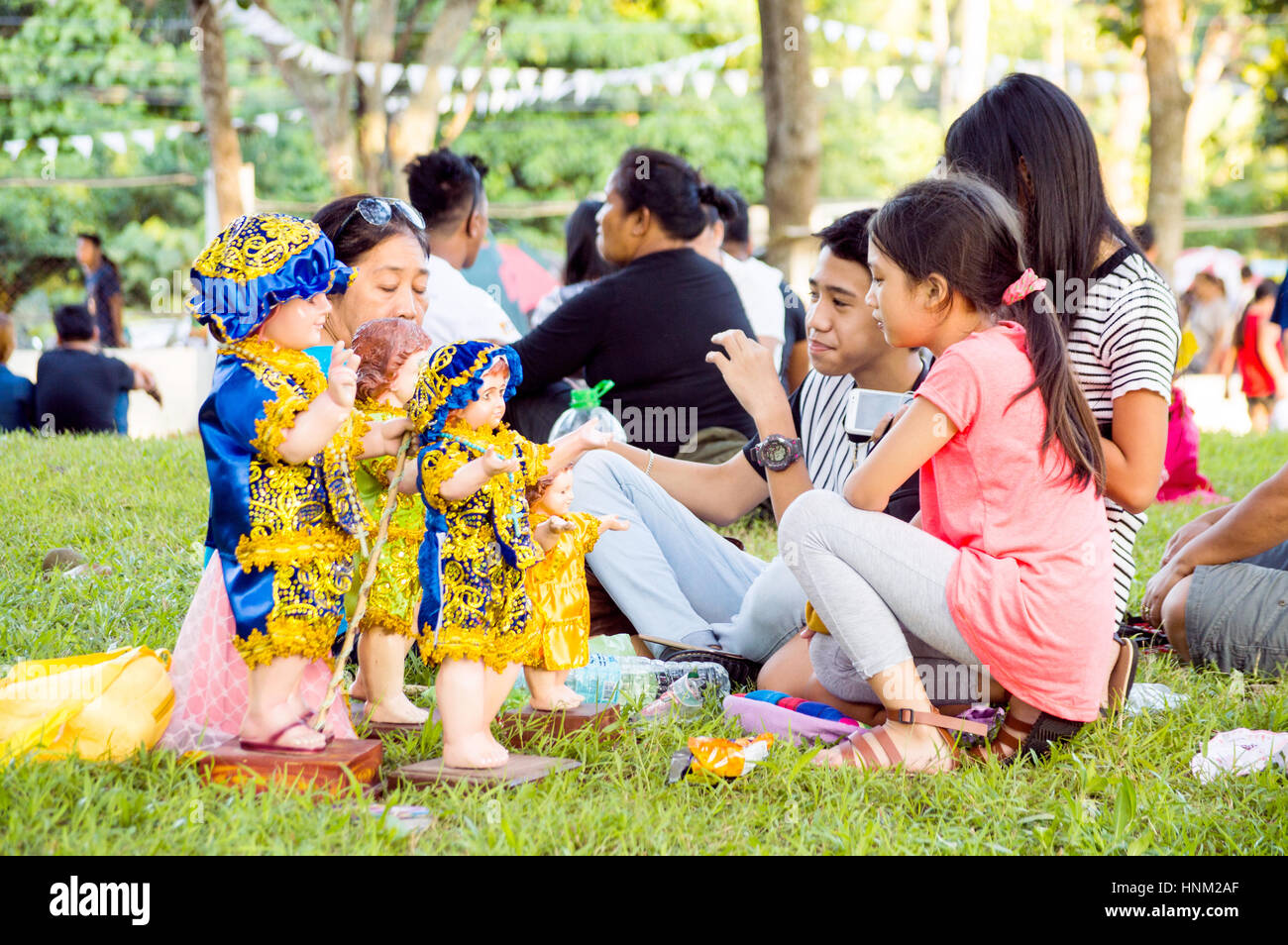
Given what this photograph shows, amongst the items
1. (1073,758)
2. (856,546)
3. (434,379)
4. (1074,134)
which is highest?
(1074,134)

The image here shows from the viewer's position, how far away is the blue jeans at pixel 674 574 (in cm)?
338

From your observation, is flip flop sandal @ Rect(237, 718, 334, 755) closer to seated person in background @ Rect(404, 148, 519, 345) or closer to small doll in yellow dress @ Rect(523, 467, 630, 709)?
small doll in yellow dress @ Rect(523, 467, 630, 709)

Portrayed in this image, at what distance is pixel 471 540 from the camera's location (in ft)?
7.82

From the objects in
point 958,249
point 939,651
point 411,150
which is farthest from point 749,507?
point 411,150

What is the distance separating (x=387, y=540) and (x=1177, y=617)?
89.2 inches

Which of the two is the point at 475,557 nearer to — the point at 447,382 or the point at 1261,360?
the point at 447,382

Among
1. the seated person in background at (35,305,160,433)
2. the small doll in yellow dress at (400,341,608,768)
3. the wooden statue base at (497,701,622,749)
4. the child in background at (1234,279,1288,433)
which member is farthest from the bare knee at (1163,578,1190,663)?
the child in background at (1234,279,1288,433)

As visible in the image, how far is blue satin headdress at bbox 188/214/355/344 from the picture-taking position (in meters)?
2.29

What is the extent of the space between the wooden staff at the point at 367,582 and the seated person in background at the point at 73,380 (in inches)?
218

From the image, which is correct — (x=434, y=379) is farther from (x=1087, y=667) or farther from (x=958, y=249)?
(x=1087, y=667)

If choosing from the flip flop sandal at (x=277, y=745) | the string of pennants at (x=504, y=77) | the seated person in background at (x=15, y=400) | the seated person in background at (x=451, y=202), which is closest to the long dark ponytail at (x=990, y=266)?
the flip flop sandal at (x=277, y=745)

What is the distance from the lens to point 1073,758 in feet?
8.75

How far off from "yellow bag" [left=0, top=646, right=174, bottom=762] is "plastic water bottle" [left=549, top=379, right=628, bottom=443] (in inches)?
78.8
